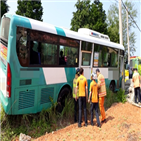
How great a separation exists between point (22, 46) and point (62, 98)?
2.57 m

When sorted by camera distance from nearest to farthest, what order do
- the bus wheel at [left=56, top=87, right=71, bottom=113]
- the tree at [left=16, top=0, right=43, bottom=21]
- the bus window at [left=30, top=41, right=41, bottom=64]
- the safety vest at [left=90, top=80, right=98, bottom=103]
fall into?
the bus window at [left=30, top=41, right=41, bottom=64] < the safety vest at [left=90, top=80, right=98, bottom=103] < the bus wheel at [left=56, top=87, right=71, bottom=113] < the tree at [left=16, top=0, right=43, bottom=21]

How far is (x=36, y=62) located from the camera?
480 cm

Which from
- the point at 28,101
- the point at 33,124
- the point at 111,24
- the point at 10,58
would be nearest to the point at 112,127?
the point at 33,124

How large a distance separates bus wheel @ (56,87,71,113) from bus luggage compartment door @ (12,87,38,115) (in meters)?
1.16

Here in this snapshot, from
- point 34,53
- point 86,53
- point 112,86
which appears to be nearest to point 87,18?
point 112,86

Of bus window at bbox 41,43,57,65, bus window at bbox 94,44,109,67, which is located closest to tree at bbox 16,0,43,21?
bus window at bbox 94,44,109,67

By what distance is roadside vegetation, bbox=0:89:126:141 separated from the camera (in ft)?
14.7

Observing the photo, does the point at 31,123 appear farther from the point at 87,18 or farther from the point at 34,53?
the point at 87,18

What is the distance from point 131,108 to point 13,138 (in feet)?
20.5

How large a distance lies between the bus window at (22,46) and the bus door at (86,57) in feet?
8.95

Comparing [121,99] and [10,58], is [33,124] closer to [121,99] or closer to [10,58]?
[10,58]

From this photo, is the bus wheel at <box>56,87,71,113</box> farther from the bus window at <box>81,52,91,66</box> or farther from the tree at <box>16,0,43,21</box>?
the tree at <box>16,0,43,21</box>

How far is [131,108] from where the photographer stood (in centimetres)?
834

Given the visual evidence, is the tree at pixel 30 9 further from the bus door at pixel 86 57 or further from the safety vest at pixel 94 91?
the safety vest at pixel 94 91
